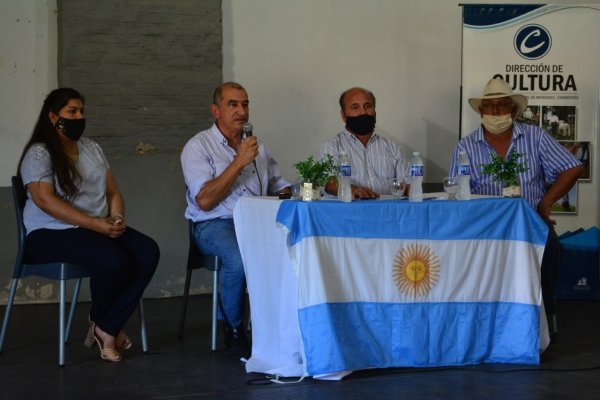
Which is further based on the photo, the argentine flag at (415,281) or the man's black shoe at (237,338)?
the man's black shoe at (237,338)

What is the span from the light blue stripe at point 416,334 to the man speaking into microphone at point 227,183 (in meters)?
0.80

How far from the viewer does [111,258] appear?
423cm

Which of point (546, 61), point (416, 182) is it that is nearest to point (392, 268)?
point (416, 182)

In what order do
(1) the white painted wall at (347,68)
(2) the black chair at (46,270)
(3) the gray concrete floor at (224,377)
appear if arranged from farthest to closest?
(1) the white painted wall at (347,68)
(2) the black chair at (46,270)
(3) the gray concrete floor at (224,377)

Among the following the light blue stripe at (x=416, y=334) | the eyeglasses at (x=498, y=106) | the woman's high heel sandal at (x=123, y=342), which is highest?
the eyeglasses at (x=498, y=106)

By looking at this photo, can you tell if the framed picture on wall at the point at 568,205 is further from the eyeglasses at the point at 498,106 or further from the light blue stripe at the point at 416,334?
the light blue stripe at the point at 416,334

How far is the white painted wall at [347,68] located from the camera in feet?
20.8

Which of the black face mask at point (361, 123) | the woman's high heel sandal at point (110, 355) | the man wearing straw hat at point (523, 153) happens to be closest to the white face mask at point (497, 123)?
the man wearing straw hat at point (523, 153)

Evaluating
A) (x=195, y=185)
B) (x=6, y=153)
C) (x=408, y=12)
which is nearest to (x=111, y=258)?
(x=195, y=185)

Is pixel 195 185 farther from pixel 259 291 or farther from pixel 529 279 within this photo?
pixel 529 279

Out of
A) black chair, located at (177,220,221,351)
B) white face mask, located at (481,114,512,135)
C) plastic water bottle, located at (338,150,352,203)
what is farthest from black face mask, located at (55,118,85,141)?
white face mask, located at (481,114,512,135)

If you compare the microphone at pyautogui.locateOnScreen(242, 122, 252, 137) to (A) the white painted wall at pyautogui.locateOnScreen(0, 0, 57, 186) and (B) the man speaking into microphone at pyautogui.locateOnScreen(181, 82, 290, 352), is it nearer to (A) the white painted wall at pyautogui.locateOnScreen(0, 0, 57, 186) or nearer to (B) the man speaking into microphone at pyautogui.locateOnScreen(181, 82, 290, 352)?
(B) the man speaking into microphone at pyautogui.locateOnScreen(181, 82, 290, 352)

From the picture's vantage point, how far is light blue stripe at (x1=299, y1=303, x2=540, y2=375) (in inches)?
148

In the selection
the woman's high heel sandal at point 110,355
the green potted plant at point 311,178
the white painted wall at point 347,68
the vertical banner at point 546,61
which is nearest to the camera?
the green potted plant at point 311,178
